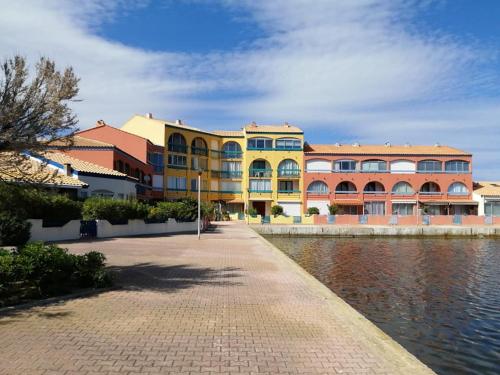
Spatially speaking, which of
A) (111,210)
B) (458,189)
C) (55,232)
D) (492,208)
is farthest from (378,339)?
(458,189)

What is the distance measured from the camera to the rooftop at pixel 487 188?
60250 millimetres

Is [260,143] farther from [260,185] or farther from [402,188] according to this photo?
[402,188]

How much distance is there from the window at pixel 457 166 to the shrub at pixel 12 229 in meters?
56.2

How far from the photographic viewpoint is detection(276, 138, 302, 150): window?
65.1 metres

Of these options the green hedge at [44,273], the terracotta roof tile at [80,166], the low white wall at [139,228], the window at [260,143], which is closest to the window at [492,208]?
the window at [260,143]

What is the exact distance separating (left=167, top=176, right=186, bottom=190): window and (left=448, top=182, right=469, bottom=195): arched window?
35.8 m

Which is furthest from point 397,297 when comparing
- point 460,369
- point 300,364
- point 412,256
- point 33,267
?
point 412,256

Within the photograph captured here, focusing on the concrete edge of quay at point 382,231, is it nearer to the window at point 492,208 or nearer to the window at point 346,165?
the window at point 492,208

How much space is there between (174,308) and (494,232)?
4377 centimetres

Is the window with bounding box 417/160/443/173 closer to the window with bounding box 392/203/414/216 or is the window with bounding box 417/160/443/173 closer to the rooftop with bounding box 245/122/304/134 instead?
the window with bounding box 392/203/414/216

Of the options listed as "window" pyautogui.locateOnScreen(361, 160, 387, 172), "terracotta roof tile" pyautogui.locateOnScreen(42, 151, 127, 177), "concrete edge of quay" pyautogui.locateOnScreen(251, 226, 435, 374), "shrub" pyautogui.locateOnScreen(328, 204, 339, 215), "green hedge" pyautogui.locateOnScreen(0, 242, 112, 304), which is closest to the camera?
"concrete edge of quay" pyautogui.locateOnScreen(251, 226, 435, 374)

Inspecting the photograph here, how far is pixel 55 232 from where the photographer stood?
22953mm

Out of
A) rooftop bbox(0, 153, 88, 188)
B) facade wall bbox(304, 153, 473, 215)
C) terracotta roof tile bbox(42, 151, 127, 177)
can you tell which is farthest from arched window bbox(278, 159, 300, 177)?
rooftop bbox(0, 153, 88, 188)

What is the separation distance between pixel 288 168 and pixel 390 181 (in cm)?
1385
